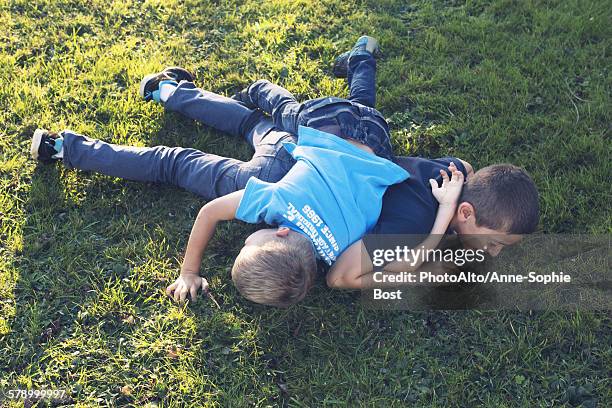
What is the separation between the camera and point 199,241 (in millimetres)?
3613

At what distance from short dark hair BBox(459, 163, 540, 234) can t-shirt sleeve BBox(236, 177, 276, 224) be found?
1167 mm

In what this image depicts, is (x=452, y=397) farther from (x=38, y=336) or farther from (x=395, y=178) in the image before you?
(x=38, y=336)

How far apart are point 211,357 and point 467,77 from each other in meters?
2.80

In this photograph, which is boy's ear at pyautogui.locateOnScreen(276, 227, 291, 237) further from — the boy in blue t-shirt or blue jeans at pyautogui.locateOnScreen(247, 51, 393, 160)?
blue jeans at pyautogui.locateOnScreen(247, 51, 393, 160)

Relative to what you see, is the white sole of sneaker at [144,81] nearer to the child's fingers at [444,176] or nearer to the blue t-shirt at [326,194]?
the blue t-shirt at [326,194]

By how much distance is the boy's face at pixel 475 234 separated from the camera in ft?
11.9

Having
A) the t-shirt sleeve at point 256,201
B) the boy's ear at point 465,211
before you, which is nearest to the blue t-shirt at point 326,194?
the t-shirt sleeve at point 256,201

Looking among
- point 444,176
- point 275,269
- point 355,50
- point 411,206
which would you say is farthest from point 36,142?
point 444,176

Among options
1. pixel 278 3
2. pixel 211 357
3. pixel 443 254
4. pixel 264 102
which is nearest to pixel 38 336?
pixel 211 357

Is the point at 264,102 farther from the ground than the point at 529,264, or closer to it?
farther from the ground

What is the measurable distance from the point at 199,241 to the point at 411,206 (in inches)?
48.8

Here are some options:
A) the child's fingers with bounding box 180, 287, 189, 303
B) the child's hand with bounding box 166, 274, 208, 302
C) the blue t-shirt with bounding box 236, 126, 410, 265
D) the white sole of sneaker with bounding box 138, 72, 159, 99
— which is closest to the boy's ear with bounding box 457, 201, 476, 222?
the blue t-shirt with bounding box 236, 126, 410, 265

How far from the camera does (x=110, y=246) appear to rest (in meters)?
3.90

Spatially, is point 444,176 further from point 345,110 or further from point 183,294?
point 183,294
